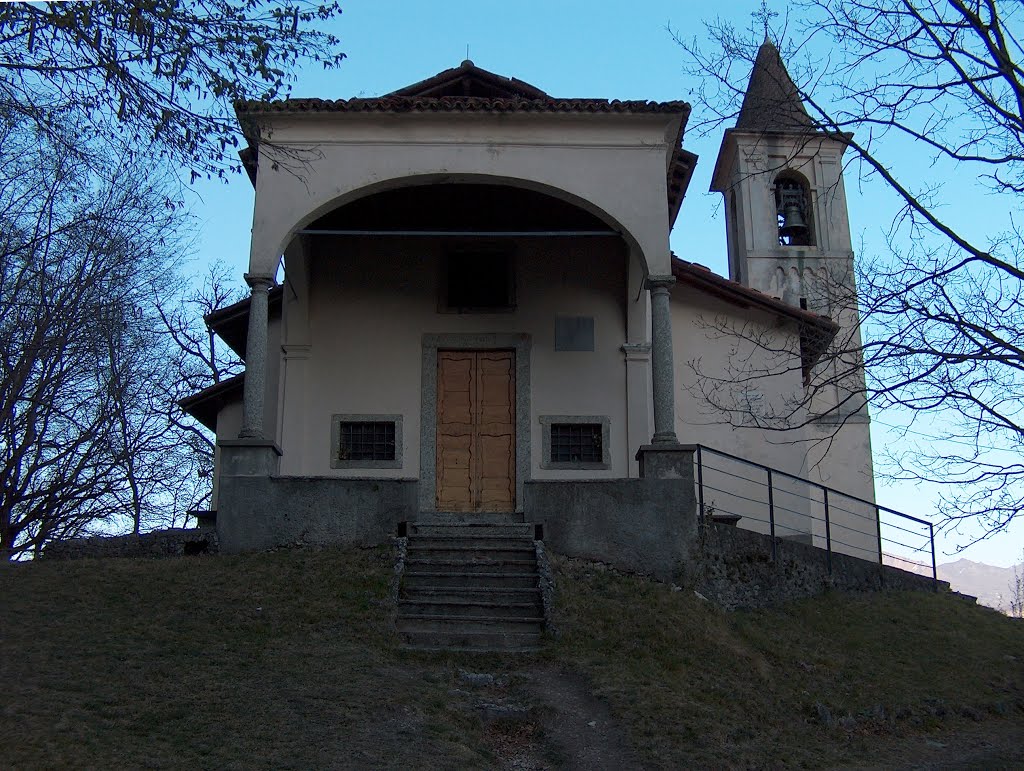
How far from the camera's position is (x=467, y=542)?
11562mm

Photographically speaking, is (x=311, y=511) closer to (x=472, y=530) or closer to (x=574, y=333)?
(x=472, y=530)

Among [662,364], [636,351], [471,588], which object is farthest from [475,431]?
[471,588]

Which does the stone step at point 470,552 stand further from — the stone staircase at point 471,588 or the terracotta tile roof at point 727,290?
the terracotta tile roof at point 727,290

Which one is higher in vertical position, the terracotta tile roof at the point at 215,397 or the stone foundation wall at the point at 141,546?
the terracotta tile roof at the point at 215,397

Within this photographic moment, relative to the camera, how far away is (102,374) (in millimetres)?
17172

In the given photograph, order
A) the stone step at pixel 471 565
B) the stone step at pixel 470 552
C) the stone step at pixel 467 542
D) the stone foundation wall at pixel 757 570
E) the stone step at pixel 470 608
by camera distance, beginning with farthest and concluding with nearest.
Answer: the stone foundation wall at pixel 757 570
the stone step at pixel 467 542
the stone step at pixel 470 552
the stone step at pixel 471 565
the stone step at pixel 470 608

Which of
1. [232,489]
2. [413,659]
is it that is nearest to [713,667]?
[413,659]

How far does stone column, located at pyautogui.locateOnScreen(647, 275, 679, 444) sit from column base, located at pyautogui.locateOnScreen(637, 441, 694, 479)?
18 cm

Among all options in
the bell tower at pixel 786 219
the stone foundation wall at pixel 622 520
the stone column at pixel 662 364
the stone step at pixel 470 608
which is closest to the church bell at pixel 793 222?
the bell tower at pixel 786 219

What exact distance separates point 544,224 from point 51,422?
918cm

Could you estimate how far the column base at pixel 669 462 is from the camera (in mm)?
12008

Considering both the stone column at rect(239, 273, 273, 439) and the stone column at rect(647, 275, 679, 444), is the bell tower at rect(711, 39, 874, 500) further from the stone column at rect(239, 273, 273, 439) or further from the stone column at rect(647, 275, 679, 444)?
the stone column at rect(239, 273, 273, 439)

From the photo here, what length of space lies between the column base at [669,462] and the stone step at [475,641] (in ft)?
9.70

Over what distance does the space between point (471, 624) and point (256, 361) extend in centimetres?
455
